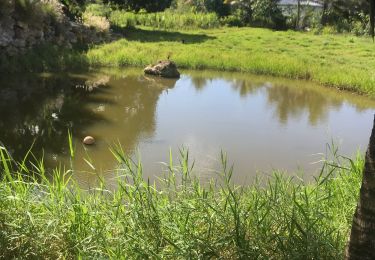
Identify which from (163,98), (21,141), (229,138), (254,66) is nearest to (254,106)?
(163,98)

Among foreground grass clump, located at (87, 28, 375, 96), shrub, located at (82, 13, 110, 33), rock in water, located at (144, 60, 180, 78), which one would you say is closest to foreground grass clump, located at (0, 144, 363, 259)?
foreground grass clump, located at (87, 28, 375, 96)

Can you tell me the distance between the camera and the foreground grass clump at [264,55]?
16188mm

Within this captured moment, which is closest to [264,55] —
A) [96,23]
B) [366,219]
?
[96,23]

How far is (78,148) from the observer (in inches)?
318

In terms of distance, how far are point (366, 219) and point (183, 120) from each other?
815 centimetres

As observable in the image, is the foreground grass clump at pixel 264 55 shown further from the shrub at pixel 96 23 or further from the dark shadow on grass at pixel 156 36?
A: the shrub at pixel 96 23

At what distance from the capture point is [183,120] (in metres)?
10.5

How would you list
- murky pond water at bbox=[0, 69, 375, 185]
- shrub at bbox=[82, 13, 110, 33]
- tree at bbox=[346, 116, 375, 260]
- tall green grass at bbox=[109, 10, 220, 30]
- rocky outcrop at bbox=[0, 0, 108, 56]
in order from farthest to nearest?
tall green grass at bbox=[109, 10, 220, 30], shrub at bbox=[82, 13, 110, 33], rocky outcrop at bbox=[0, 0, 108, 56], murky pond water at bbox=[0, 69, 375, 185], tree at bbox=[346, 116, 375, 260]

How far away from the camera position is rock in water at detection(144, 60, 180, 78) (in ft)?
51.0

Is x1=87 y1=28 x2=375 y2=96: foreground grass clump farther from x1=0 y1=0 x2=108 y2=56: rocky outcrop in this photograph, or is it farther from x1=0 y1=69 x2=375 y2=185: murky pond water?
x1=0 y1=0 x2=108 y2=56: rocky outcrop

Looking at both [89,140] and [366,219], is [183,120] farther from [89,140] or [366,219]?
[366,219]

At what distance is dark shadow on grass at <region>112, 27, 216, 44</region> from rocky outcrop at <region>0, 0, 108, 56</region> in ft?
14.4

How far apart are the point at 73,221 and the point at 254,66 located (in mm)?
14730

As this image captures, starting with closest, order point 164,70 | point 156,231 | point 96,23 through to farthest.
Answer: point 156,231
point 164,70
point 96,23
